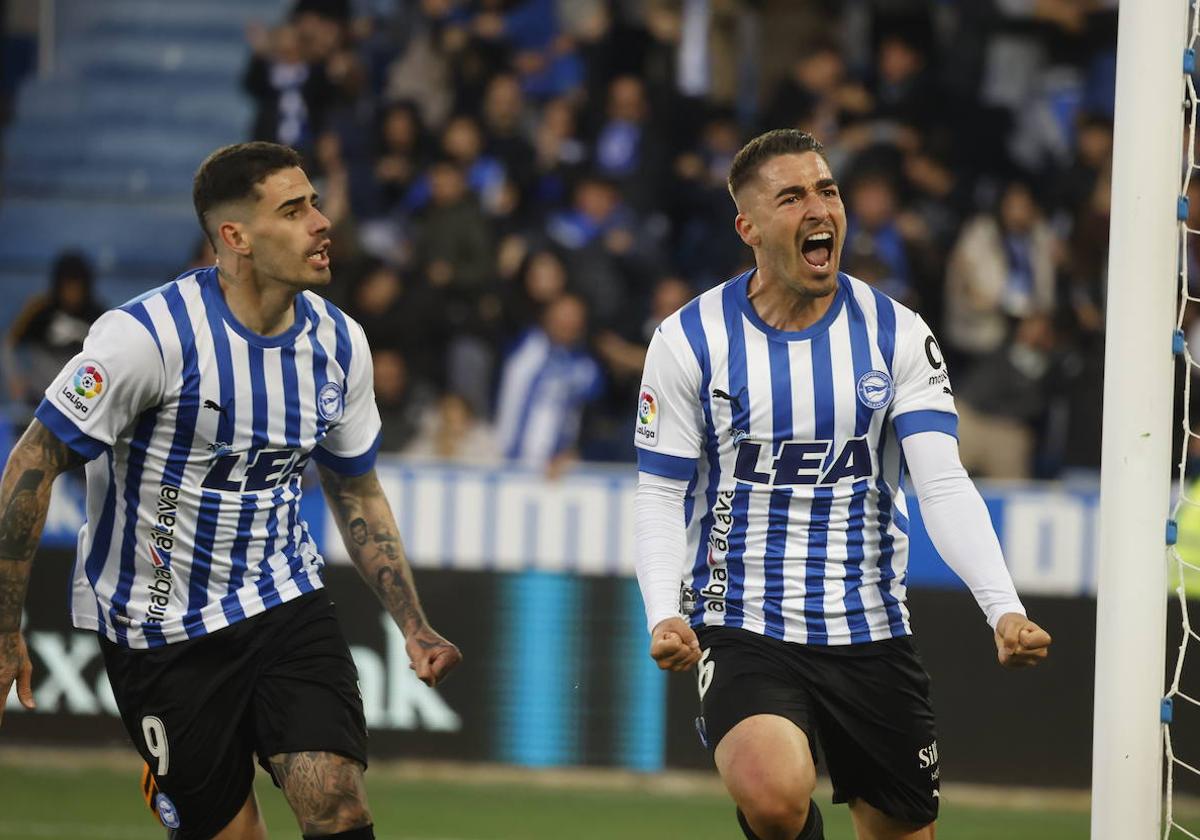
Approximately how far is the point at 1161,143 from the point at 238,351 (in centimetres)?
240

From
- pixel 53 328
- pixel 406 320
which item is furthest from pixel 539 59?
pixel 53 328

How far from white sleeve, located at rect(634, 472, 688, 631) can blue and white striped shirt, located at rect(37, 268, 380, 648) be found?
88cm

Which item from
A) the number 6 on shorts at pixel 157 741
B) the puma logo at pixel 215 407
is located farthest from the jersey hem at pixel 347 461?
the number 6 on shorts at pixel 157 741

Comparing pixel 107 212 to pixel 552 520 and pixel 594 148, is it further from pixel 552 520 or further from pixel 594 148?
pixel 552 520

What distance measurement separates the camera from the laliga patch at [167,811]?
4.89 metres

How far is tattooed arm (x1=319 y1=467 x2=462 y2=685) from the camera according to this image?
16.7ft

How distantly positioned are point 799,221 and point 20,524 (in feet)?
6.85

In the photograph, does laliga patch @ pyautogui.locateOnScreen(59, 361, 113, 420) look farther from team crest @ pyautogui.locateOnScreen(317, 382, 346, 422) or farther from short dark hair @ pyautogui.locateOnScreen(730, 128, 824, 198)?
short dark hair @ pyautogui.locateOnScreen(730, 128, 824, 198)

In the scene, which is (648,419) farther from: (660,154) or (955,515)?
(660,154)

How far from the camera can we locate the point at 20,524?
4.67m

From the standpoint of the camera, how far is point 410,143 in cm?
1152

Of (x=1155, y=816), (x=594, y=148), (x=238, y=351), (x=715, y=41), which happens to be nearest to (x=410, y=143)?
(x=594, y=148)

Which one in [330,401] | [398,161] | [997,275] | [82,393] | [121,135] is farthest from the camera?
[121,135]

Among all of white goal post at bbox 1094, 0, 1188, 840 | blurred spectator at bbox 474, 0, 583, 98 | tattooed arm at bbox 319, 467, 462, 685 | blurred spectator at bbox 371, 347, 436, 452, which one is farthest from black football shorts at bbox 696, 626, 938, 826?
blurred spectator at bbox 474, 0, 583, 98
